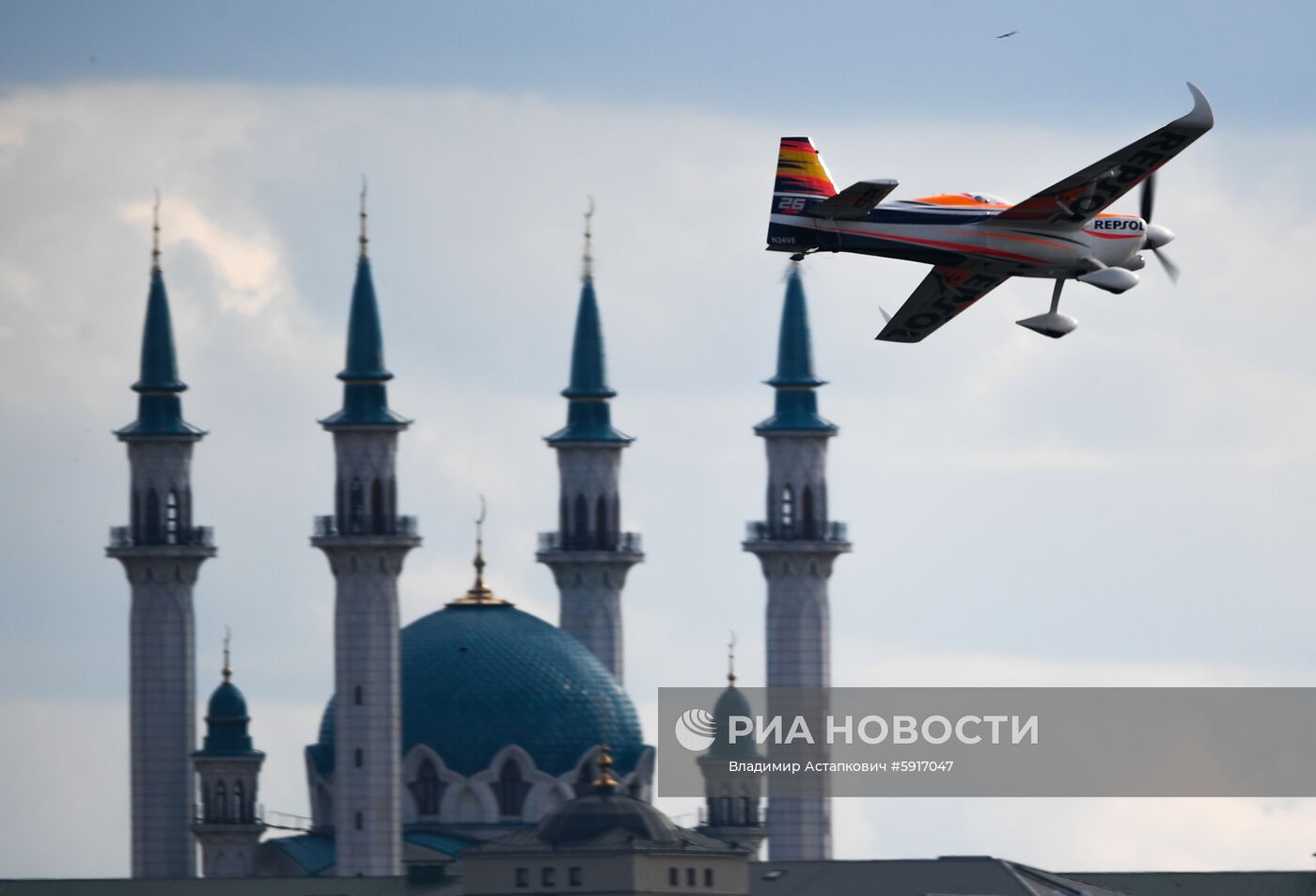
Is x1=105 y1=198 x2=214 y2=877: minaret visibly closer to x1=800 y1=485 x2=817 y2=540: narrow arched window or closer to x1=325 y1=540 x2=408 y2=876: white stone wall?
x1=325 y1=540 x2=408 y2=876: white stone wall

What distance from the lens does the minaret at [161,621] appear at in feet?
585

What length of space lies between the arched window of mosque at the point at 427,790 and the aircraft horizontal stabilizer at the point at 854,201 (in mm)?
92694

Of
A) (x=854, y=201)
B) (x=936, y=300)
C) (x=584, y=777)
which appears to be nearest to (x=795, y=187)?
(x=854, y=201)

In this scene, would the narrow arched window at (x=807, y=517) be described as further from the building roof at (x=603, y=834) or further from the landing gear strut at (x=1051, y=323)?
the landing gear strut at (x=1051, y=323)

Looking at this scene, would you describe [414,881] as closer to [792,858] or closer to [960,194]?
[792,858]

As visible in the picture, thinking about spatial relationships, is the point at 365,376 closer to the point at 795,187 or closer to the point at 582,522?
the point at 582,522

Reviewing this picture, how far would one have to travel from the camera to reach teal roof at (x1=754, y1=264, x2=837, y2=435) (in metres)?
189

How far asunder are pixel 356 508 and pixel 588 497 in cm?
1450

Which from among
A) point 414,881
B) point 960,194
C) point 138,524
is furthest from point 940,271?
point 138,524

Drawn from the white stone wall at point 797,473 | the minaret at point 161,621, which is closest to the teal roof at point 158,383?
A: the minaret at point 161,621

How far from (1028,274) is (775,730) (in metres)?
89.8

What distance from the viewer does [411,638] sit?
189750mm

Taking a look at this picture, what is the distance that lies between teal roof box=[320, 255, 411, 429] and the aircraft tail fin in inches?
3186

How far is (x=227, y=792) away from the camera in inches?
7126
